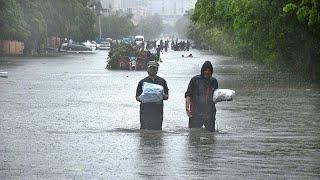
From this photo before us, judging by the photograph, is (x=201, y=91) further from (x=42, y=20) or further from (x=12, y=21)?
(x=42, y=20)

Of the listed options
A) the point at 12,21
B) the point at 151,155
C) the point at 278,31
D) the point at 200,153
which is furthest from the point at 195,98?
the point at 12,21

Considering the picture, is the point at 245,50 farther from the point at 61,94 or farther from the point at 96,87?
the point at 61,94

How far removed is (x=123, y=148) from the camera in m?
14.2

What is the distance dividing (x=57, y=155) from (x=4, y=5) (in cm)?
6034

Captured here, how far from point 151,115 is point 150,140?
1.04 m

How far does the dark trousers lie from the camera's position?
52.4 ft

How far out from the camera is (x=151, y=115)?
637 inches

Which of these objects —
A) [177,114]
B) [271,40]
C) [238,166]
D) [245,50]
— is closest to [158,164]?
[238,166]

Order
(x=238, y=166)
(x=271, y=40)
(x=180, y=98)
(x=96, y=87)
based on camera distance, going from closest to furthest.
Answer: (x=238, y=166) → (x=180, y=98) → (x=96, y=87) → (x=271, y=40)

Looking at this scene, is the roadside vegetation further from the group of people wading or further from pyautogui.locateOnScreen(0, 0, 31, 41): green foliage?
pyautogui.locateOnScreen(0, 0, 31, 41): green foliage

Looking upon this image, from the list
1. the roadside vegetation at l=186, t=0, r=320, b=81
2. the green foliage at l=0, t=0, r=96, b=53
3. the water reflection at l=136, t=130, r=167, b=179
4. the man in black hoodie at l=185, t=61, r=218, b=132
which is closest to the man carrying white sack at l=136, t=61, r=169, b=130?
the water reflection at l=136, t=130, r=167, b=179

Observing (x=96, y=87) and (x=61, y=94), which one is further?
(x=96, y=87)

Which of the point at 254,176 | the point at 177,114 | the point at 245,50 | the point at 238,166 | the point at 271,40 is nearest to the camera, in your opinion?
the point at 254,176

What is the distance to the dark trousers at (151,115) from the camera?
1597 centimetres
